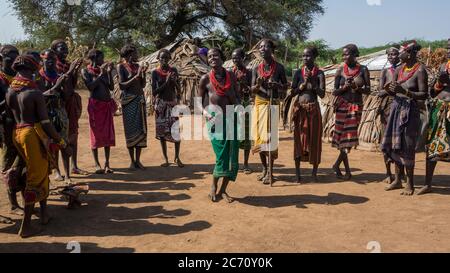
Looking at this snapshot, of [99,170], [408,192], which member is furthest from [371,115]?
[99,170]

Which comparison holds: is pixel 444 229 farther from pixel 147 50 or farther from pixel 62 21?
pixel 62 21

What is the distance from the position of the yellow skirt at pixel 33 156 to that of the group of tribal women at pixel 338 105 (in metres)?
1.98

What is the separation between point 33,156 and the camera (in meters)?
4.23

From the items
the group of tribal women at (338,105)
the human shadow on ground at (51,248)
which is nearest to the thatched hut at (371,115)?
the group of tribal women at (338,105)

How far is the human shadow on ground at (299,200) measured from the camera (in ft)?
17.7

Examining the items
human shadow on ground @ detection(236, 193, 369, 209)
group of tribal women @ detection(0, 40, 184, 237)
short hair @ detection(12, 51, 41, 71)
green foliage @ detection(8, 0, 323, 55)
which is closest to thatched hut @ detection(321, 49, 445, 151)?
human shadow on ground @ detection(236, 193, 369, 209)

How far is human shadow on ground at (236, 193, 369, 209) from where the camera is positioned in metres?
5.40

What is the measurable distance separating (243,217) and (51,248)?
2.08m

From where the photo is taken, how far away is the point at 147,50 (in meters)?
23.0

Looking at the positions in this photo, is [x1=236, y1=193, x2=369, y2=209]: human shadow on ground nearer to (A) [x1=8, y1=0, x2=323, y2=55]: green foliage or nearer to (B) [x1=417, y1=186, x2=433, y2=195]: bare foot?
(B) [x1=417, y1=186, x2=433, y2=195]: bare foot

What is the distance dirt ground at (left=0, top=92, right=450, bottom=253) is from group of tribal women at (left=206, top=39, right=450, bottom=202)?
400 millimetres

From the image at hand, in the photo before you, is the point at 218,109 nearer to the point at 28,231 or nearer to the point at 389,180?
the point at 28,231

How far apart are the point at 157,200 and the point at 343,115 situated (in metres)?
3.14
